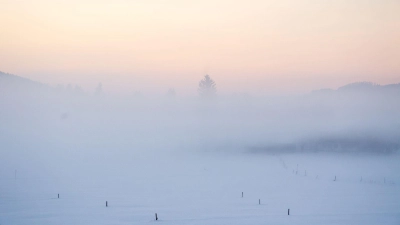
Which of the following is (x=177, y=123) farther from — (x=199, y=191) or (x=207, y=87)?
(x=199, y=191)

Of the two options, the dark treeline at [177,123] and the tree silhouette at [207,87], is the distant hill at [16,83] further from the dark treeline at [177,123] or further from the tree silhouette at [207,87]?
the tree silhouette at [207,87]

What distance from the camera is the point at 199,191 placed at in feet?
103

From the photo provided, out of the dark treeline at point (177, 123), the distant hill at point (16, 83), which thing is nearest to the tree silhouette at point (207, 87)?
the dark treeline at point (177, 123)

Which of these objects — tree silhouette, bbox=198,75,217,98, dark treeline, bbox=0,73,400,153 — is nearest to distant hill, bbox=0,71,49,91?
dark treeline, bbox=0,73,400,153

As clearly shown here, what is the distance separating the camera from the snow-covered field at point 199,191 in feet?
71.3

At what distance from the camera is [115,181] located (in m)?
36.6

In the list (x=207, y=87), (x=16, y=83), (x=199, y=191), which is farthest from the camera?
(x=16, y=83)

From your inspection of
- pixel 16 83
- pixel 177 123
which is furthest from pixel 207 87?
pixel 16 83

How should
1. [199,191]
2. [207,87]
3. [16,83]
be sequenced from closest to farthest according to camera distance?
[199,191], [207,87], [16,83]

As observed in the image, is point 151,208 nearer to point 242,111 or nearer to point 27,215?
point 27,215

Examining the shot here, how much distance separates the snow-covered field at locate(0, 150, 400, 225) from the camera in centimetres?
2172

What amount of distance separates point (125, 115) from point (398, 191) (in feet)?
265

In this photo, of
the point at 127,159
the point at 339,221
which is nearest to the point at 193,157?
the point at 127,159

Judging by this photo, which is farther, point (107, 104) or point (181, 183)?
point (107, 104)
